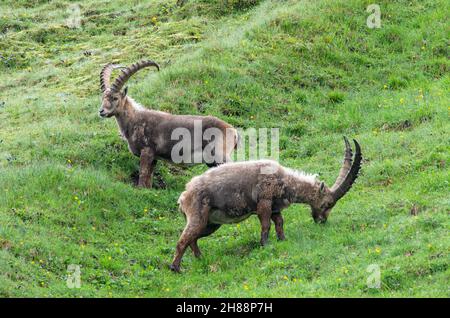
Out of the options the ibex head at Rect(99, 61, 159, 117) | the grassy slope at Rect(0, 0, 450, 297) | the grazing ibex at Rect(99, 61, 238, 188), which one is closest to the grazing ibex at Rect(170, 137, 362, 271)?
the grassy slope at Rect(0, 0, 450, 297)

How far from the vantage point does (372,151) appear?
20.6 meters

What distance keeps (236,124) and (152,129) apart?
3428 millimetres

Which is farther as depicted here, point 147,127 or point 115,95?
point 115,95

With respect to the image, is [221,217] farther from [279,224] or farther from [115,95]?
[115,95]

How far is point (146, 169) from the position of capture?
794 inches

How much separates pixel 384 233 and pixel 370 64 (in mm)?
11539

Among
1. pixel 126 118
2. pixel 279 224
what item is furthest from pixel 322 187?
pixel 126 118

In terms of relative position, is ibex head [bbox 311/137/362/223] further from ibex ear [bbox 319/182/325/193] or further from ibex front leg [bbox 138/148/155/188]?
ibex front leg [bbox 138/148/155/188]

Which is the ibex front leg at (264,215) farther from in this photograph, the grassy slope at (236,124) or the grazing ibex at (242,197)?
the grassy slope at (236,124)

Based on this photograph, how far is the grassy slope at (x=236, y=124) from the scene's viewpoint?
15.0m

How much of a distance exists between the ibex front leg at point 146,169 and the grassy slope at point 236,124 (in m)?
0.41

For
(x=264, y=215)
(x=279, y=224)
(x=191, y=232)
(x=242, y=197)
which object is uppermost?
(x=242, y=197)

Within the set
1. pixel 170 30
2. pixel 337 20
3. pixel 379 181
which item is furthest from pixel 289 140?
pixel 170 30

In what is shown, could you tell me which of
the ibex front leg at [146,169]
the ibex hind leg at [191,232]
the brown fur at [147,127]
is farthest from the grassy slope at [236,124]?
the brown fur at [147,127]
